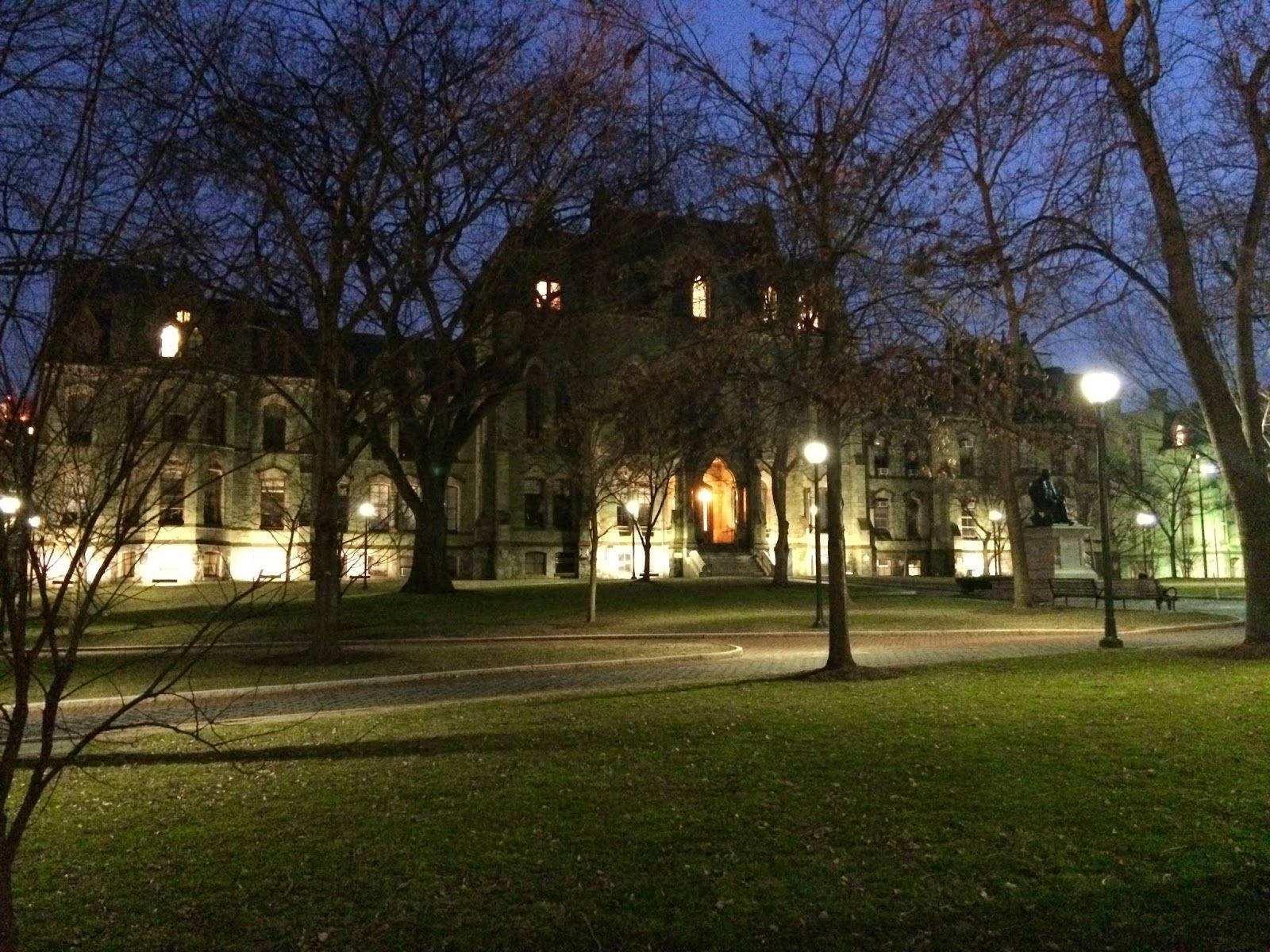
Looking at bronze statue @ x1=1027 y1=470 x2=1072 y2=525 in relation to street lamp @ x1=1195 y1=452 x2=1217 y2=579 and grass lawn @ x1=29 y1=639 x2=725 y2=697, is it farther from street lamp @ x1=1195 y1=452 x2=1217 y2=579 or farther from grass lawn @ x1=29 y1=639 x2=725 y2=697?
street lamp @ x1=1195 y1=452 x2=1217 y2=579

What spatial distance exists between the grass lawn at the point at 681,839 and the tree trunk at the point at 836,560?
420 centimetres

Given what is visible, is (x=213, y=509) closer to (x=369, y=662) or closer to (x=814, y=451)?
(x=369, y=662)

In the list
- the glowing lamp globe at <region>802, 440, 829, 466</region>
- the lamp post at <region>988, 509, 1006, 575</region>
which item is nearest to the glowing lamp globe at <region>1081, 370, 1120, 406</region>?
the glowing lamp globe at <region>802, 440, 829, 466</region>

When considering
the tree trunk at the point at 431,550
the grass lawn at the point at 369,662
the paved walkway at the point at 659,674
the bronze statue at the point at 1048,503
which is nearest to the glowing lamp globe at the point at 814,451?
the paved walkway at the point at 659,674

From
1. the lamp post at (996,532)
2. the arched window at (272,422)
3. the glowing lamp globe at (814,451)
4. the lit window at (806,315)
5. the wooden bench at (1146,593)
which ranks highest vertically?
the arched window at (272,422)

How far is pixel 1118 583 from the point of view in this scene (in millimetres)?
32938

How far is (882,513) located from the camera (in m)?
64.2

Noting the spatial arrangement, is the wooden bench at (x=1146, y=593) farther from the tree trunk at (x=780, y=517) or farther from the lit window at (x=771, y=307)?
the lit window at (x=771, y=307)

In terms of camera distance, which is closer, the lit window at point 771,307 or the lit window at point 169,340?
the lit window at point 169,340

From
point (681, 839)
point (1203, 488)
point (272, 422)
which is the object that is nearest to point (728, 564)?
point (272, 422)

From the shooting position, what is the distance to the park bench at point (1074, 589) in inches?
1211

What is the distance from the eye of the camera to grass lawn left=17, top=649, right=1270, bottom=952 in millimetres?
5164

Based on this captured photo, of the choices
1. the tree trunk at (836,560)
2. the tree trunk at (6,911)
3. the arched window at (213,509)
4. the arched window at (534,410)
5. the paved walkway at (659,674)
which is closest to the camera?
the tree trunk at (6,911)

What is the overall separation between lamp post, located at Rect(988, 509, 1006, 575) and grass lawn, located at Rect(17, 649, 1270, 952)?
170 feet
